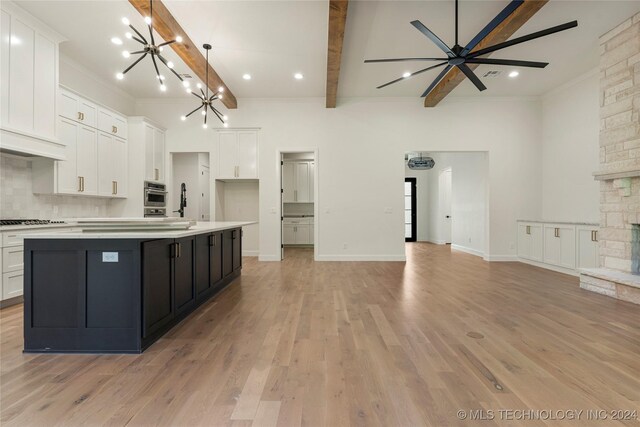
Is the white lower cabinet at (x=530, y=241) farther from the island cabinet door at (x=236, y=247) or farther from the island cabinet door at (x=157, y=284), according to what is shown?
the island cabinet door at (x=157, y=284)

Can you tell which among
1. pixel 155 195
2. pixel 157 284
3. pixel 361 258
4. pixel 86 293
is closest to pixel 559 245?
pixel 361 258

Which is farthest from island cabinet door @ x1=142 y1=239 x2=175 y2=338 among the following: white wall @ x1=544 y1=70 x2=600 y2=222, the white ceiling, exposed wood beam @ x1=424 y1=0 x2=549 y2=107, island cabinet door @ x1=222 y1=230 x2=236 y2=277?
white wall @ x1=544 y1=70 x2=600 y2=222

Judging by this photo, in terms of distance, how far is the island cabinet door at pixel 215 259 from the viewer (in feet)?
11.3

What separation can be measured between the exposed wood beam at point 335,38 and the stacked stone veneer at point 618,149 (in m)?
3.66

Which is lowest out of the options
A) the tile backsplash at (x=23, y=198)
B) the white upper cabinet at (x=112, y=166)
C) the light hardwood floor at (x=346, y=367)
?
the light hardwood floor at (x=346, y=367)

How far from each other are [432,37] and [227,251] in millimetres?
3519

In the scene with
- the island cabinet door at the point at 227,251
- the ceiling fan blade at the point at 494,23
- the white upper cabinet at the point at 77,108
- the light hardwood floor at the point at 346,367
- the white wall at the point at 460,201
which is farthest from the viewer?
the white wall at the point at 460,201

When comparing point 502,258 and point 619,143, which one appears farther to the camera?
point 502,258

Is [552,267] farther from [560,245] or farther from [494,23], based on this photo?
[494,23]

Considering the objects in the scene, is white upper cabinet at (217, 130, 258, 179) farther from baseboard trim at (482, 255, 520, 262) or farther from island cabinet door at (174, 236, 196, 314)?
baseboard trim at (482, 255, 520, 262)

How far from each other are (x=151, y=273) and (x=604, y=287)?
5040 mm

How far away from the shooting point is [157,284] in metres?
2.26

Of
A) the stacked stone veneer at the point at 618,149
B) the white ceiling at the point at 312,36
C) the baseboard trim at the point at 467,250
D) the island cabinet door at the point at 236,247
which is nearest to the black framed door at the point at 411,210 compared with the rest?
the baseboard trim at the point at 467,250

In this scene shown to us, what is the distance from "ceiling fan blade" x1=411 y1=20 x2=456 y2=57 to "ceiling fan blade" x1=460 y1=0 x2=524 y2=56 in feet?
0.78
